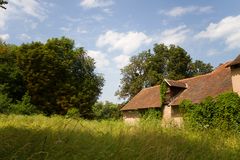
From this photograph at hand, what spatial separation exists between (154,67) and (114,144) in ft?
171

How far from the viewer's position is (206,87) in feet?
98.7

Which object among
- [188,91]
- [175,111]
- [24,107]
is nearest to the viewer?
[175,111]

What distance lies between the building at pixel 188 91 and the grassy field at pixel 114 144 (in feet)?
58.3

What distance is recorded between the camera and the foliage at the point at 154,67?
186 ft

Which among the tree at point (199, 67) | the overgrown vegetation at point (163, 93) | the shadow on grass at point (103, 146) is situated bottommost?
the shadow on grass at point (103, 146)

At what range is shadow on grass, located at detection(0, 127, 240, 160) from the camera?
14.2 ft

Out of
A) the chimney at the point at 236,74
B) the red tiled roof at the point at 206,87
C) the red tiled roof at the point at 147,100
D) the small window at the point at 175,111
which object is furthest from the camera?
the red tiled roof at the point at 147,100

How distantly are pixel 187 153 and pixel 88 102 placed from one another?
47511 millimetres

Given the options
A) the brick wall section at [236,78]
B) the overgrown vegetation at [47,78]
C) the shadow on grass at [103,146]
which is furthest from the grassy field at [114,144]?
the overgrown vegetation at [47,78]

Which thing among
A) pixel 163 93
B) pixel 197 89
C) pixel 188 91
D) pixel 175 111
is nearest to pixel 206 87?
pixel 197 89

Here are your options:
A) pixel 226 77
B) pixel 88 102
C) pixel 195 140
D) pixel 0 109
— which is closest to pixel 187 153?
pixel 195 140

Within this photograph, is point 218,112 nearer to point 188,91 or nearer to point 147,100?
point 188,91

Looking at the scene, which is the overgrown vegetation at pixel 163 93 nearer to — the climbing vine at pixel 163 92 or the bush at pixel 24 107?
the climbing vine at pixel 163 92

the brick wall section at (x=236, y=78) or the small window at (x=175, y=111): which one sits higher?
the brick wall section at (x=236, y=78)
